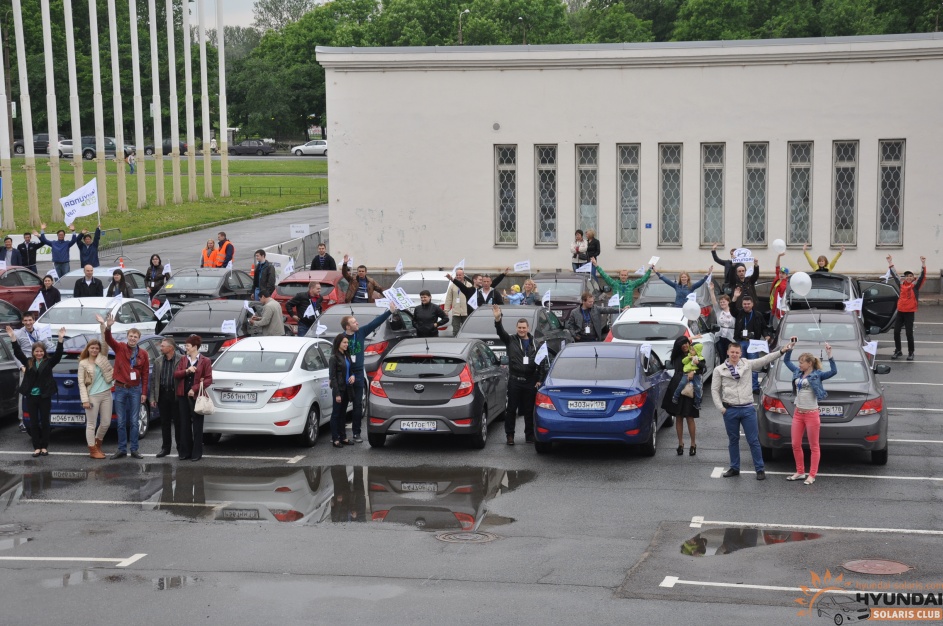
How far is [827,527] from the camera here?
13000 mm

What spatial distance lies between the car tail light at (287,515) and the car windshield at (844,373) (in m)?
6.52

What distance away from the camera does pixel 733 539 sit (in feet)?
41.2

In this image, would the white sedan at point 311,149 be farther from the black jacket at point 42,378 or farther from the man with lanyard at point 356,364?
the black jacket at point 42,378

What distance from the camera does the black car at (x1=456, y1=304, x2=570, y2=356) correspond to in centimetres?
2106

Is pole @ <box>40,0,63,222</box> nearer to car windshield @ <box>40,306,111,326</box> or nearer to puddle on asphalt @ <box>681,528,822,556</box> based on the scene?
car windshield @ <box>40,306,111,326</box>

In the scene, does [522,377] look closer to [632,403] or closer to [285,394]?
[632,403]

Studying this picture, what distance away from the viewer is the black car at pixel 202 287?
85.1 ft

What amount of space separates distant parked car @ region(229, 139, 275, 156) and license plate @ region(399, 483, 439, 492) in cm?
7960

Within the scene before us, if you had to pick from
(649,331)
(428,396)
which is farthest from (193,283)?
(428,396)

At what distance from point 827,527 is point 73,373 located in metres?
10.9

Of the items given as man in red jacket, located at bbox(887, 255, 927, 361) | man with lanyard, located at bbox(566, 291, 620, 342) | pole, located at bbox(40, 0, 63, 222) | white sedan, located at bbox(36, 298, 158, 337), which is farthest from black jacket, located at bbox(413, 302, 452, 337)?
pole, located at bbox(40, 0, 63, 222)

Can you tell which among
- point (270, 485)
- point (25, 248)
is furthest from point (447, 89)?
point (270, 485)

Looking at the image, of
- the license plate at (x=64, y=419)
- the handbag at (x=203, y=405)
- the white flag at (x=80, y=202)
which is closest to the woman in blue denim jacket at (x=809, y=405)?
the handbag at (x=203, y=405)

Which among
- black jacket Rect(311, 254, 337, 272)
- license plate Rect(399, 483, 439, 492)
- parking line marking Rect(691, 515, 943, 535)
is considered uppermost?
black jacket Rect(311, 254, 337, 272)
